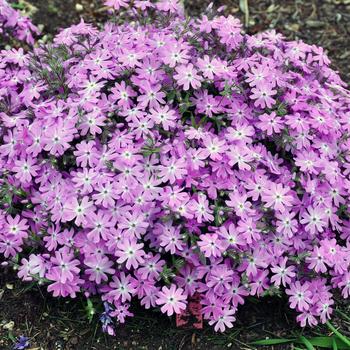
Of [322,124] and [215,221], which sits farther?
[322,124]

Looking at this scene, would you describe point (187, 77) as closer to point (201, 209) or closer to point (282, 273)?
point (201, 209)

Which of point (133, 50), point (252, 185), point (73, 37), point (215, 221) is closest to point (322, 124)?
point (252, 185)

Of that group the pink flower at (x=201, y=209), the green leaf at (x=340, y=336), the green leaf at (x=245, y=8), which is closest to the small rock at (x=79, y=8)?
the green leaf at (x=245, y=8)

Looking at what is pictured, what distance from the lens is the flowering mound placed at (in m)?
3.53

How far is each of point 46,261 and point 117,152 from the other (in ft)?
2.40

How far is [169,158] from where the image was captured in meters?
3.63

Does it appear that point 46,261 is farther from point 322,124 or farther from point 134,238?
point 322,124

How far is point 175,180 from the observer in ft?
11.7

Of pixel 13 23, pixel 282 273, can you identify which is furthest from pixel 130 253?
pixel 13 23

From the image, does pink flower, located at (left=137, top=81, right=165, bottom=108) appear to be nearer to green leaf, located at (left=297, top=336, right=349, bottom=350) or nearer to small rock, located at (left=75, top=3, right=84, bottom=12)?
green leaf, located at (left=297, top=336, right=349, bottom=350)

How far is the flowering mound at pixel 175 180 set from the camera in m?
3.53

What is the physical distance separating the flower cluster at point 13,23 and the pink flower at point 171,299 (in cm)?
245

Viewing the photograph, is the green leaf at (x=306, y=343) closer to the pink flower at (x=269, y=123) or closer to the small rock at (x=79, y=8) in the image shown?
the pink flower at (x=269, y=123)

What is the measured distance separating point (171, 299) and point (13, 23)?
8.54 ft
